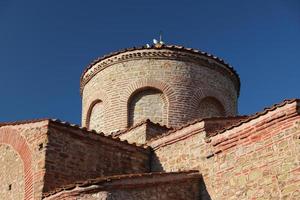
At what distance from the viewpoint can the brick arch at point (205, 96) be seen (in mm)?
15188

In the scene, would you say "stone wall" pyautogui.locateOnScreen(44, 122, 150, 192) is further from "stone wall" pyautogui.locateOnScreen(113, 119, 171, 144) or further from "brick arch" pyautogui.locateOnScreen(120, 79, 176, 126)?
"brick arch" pyautogui.locateOnScreen(120, 79, 176, 126)

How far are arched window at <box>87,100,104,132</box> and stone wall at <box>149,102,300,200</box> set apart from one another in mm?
4609

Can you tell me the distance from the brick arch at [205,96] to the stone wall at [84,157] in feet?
11.0

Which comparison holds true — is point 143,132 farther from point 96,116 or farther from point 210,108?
point 210,108

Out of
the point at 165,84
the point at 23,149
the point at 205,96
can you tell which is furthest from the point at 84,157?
the point at 205,96

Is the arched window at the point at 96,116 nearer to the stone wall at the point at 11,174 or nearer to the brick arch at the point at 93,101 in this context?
the brick arch at the point at 93,101

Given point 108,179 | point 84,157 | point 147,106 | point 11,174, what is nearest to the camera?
Result: point 108,179

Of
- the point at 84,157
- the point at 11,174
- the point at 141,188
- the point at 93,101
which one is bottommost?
the point at 141,188

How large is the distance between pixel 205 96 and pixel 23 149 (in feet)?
20.3

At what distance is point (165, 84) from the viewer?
15.2 meters

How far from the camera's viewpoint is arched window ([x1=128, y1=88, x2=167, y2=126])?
1490 centimetres

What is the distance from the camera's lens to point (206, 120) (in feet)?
37.0

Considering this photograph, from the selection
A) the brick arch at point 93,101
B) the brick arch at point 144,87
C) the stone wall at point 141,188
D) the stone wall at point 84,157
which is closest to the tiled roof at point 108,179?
the stone wall at point 141,188

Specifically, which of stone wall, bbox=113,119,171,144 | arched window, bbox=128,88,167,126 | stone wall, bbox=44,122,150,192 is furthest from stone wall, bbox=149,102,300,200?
arched window, bbox=128,88,167,126
